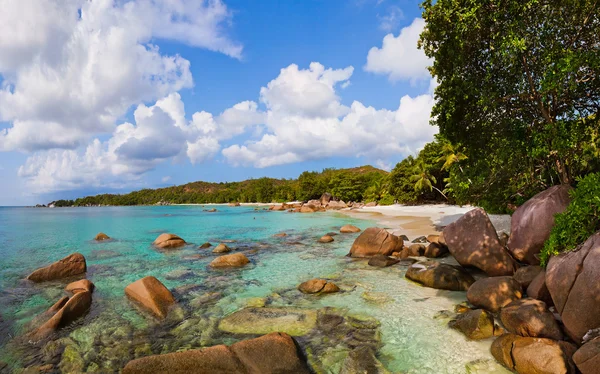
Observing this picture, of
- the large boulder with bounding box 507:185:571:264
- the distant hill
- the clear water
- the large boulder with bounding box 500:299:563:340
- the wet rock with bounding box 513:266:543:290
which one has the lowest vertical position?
the clear water

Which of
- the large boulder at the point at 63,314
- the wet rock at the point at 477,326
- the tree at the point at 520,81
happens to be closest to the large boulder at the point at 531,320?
the wet rock at the point at 477,326

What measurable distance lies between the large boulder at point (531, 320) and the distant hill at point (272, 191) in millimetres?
57226

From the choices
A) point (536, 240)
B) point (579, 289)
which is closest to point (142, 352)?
point (579, 289)

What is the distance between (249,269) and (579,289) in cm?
1096

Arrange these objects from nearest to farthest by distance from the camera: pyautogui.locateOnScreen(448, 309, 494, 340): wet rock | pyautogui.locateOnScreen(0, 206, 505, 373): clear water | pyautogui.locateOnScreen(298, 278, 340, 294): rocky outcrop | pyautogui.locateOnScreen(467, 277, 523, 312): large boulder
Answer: pyautogui.locateOnScreen(0, 206, 505, 373): clear water → pyautogui.locateOnScreen(448, 309, 494, 340): wet rock → pyautogui.locateOnScreen(467, 277, 523, 312): large boulder → pyautogui.locateOnScreen(298, 278, 340, 294): rocky outcrop

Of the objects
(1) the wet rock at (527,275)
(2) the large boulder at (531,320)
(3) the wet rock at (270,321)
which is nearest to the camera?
(2) the large boulder at (531,320)

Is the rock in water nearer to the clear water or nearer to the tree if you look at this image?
the clear water

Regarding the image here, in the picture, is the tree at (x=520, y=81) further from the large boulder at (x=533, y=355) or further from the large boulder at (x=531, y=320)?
the large boulder at (x=533, y=355)

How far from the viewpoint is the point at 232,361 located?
17.3ft

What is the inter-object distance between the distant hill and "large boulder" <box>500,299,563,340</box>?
57226 mm

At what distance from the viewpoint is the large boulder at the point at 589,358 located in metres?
4.41

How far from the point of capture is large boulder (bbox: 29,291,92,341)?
726 centimetres

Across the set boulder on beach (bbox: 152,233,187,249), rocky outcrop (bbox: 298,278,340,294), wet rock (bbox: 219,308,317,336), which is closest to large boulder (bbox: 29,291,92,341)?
wet rock (bbox: 219,308,317,336)

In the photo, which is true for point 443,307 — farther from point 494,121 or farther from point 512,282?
point 494,121
